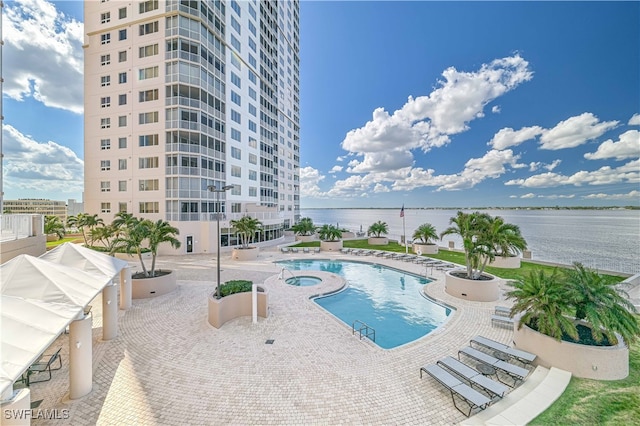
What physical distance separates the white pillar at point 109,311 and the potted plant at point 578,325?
50.7 feet

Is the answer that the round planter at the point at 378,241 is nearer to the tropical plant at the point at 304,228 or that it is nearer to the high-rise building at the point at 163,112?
the tropical plant at the point at 304,228

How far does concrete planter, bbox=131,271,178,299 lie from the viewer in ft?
51.4

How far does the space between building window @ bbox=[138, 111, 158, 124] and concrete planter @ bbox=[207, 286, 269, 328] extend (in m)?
26.6

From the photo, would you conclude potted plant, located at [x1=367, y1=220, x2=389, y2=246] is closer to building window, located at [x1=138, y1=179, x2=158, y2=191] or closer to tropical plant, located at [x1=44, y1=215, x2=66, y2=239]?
building window, located at [x1=138, y1=179, x2=158, y2=191]

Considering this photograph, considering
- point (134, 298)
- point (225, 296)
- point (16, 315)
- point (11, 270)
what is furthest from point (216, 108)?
point (16, 315)

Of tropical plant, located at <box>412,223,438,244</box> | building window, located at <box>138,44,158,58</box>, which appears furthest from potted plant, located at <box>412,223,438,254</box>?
building window, located at <box>138,44,158,58</box>

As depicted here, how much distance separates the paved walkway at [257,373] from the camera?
22.6 ft

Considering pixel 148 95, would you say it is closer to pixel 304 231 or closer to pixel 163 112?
pixel 163 112

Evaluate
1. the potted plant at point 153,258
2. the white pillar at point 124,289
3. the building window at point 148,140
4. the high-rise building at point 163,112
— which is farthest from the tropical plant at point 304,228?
the white pillar at point 124,289

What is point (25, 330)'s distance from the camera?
5.26 meters

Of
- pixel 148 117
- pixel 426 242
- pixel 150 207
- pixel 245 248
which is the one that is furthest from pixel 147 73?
pixel 426 242

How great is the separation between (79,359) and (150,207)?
26961 mm

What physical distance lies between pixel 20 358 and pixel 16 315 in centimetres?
126

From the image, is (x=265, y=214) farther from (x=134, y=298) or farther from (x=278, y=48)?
(x=278, y=48)
